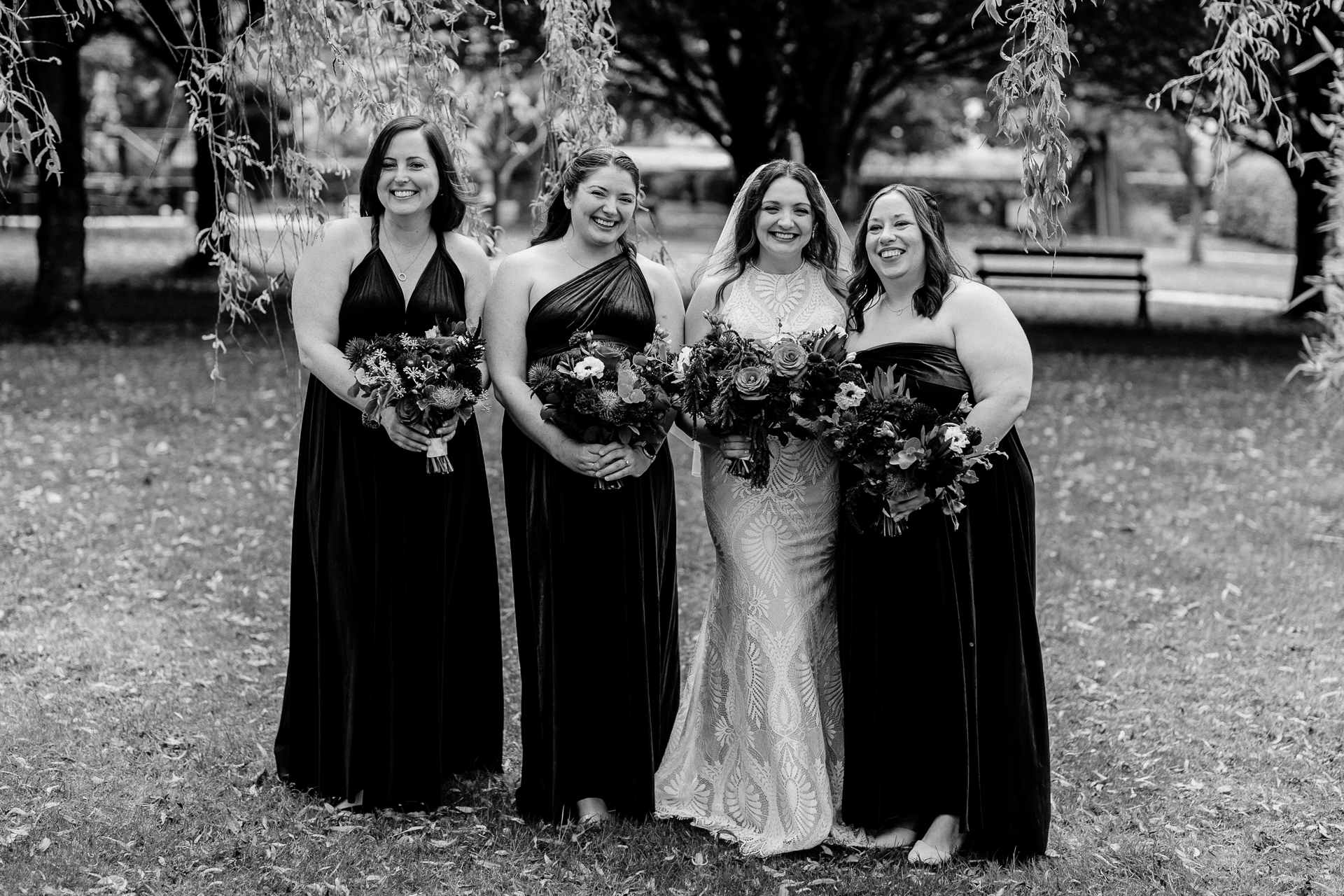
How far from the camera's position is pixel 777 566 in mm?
4766

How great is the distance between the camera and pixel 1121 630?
7543mm

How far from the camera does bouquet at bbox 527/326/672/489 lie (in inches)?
172

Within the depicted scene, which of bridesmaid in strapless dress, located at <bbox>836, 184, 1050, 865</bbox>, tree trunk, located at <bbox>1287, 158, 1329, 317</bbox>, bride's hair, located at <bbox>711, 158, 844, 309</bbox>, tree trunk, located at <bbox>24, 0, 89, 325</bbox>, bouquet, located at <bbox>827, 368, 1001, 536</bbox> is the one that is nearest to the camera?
bouquet, located at <bbox>827, 368, 1001, 536</bbox>

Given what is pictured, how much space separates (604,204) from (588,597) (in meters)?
1.41

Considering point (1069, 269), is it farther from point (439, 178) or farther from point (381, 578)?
point (381, 578)

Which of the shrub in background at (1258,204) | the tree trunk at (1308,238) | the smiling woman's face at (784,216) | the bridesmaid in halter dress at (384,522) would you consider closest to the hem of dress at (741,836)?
the bridesmaid in halter dress at (384,522)

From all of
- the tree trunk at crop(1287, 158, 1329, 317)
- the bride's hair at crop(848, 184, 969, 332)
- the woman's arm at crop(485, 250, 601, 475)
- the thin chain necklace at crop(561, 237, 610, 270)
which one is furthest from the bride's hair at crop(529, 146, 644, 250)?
the tree trunk at crop(1287, 158, 1329, 317)

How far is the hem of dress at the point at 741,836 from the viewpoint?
186 inches

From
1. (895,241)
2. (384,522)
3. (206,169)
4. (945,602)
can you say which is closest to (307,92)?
(384,522)

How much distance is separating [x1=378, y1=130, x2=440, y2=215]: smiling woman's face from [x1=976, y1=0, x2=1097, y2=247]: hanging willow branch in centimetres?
196

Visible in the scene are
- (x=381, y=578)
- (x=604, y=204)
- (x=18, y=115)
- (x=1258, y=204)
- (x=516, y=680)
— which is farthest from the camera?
(x=1258, y=204)

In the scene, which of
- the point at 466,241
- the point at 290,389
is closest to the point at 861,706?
the point at 466,241

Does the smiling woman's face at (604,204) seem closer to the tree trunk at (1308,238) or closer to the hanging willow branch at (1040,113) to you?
the hanging willow branch at (1040,113)

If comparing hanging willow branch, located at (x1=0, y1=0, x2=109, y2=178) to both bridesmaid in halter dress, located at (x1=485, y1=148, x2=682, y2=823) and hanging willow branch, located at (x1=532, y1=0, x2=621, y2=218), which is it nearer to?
Result: bridesmaid in halter dress, located at (x1=485, y1=148, x2=682, y2=823)
